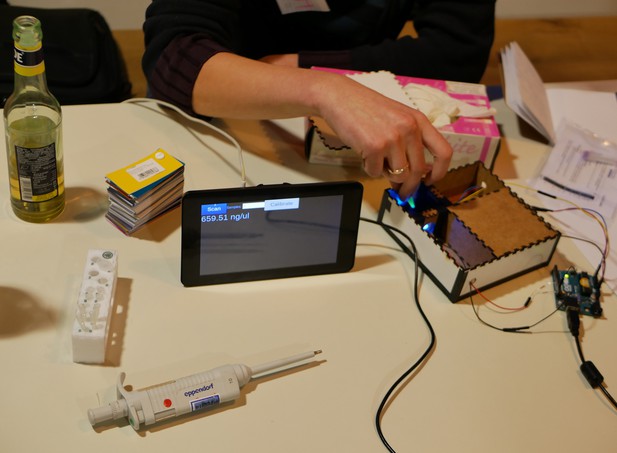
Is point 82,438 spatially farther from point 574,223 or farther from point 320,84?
point 574,223

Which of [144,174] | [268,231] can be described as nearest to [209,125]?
[144,174]

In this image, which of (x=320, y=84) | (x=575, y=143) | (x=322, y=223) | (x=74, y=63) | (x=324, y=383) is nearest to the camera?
(x=324, y=383)

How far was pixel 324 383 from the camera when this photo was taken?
962mm

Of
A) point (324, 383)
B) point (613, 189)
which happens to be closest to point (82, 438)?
point (324, 383)

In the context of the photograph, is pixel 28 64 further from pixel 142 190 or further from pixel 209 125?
pixel 209 125

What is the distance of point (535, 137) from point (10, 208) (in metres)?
1.04

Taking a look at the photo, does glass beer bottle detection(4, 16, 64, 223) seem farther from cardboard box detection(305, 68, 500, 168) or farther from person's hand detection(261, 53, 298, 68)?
person's hand detection(261, 53, 298, 68)

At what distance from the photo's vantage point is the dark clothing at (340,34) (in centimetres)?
136

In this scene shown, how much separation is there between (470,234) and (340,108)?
291 millimetres

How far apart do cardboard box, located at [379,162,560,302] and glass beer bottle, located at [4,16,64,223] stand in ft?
1.74

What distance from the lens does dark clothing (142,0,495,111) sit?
136 centimetres

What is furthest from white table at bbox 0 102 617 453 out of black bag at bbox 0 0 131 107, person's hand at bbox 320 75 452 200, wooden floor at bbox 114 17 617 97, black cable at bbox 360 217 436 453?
wooden floor at bbox 114 17 617 97

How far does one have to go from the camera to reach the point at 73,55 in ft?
6.05

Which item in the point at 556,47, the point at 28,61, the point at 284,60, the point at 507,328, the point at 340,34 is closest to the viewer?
the point at 28,61
